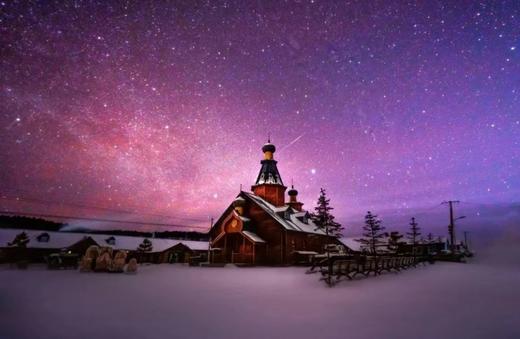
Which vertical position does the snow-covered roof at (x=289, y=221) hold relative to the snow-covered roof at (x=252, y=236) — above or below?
above

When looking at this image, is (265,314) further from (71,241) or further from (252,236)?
(71,241)

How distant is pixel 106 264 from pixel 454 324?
22924 millimetres

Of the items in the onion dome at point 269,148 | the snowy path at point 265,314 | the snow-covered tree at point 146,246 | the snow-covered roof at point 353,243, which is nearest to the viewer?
the snowy path at point 265,314

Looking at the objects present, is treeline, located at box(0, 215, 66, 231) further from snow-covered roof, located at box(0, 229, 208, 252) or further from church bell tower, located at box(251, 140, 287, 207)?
church bell tower, located at box(251, 140, 287, 207)

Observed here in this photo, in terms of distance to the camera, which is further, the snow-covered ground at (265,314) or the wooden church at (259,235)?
the wooden church at (259,235)

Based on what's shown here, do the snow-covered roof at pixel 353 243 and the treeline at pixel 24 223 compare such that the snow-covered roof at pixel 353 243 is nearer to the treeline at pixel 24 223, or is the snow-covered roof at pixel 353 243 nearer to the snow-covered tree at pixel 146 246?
the snow-covered tree at pixel 146 246

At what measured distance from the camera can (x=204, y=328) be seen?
629 cm

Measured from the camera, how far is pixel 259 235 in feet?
116

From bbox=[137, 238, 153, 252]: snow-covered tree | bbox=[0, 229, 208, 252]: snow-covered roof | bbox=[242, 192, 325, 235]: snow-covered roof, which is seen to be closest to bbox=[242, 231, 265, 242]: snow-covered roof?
bbox=[242, 192, 325, 235]: snow-covered roof

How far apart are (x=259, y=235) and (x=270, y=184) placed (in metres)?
10.1

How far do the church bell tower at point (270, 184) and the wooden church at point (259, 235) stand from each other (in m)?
4.21

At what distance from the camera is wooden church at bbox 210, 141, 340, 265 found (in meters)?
33.5

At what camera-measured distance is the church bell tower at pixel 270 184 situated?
43.2 metres

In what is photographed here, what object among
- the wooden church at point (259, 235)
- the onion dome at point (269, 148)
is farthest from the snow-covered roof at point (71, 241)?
the onion dome at point (269, 148)
